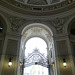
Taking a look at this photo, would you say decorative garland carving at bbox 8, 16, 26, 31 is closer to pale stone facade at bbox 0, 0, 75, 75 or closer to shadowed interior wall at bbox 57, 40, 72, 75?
pale stone facade at bbox 0, 0, 75, 75

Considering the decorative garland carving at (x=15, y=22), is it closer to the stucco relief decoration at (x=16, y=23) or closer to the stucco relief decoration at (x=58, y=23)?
the stucco relief decoration at (x=16, y=23)

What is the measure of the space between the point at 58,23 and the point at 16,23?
396 cm

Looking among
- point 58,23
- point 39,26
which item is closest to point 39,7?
point 39,26

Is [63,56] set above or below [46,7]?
below

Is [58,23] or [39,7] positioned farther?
[39,7]

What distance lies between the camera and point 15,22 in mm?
8047

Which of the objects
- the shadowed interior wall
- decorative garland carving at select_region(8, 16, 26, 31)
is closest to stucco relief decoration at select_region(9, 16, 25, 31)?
decorative garland carving at select_region(8, 16, 26, 31)

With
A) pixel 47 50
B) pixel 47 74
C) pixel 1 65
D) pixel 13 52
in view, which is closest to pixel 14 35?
pixel 13 52

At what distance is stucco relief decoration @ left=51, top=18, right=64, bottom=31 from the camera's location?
26.5 feet

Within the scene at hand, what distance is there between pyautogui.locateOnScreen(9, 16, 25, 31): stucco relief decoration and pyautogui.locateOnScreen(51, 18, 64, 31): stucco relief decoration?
301 centimetres

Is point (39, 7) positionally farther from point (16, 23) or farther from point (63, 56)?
point (63, 56)

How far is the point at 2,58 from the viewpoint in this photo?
6.46 meters

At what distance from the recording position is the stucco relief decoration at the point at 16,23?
783 centimetres

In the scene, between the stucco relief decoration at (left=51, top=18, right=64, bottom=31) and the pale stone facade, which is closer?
the pale stone facade
